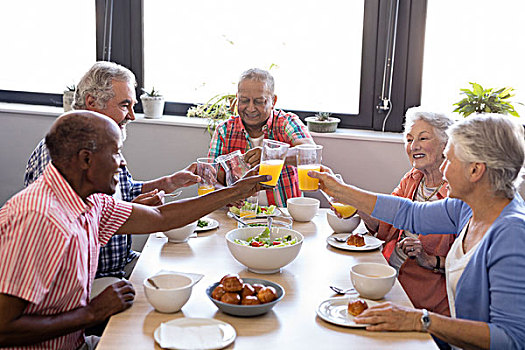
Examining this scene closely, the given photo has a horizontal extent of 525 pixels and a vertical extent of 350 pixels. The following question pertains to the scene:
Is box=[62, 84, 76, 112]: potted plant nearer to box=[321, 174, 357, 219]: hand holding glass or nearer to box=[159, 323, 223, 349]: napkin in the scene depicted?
box=[321, 174, 357, 219]: hand holding glass

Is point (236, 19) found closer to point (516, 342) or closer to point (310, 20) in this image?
point (310, 20)

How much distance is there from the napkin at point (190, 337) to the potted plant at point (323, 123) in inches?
93.9

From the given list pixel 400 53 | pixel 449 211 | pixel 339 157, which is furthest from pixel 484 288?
pixel 400 53

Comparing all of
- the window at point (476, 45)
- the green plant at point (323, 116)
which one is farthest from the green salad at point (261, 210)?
the window at point (476, 45)

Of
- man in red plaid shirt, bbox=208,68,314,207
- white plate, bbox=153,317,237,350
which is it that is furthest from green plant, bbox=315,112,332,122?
white plate, bbox=153,317,237,350

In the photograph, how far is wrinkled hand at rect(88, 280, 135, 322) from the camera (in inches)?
65.7

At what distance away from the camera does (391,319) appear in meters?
1.61

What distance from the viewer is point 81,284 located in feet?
5.55

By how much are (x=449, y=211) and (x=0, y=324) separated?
1526mm

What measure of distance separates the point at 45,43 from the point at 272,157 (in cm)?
279

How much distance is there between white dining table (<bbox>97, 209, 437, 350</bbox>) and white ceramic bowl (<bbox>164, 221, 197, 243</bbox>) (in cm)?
2

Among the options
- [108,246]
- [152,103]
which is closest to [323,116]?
[152,103]

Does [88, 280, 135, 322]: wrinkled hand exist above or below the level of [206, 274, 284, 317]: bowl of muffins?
below

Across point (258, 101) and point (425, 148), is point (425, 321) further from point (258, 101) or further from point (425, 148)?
point (258, 101)
